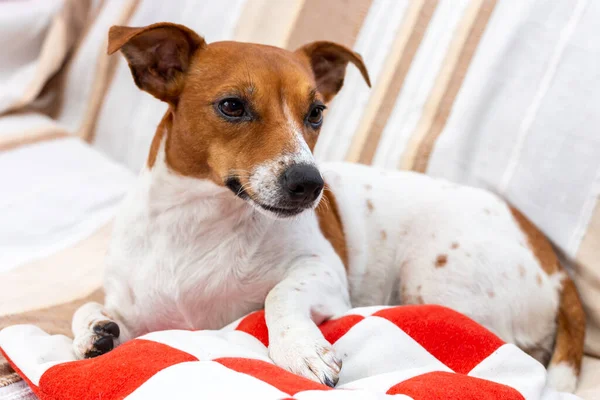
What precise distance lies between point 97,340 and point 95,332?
36mm

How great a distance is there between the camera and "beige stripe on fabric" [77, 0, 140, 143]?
357cm

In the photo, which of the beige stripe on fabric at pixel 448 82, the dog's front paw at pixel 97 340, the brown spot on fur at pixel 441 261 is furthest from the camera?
the beige stripe on fabric at pixel 448 82

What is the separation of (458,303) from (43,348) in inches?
46.1

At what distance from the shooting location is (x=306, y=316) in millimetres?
1679

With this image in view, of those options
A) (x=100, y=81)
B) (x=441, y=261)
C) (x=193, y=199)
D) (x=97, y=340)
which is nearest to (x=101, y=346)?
(x=97, y=340)

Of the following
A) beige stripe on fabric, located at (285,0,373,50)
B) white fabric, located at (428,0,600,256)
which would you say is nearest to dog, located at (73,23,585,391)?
white fabric, located at (428,0,600,256)

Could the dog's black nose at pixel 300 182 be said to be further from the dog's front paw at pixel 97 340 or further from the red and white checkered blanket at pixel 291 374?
the dog's front paw at pixel 97 340

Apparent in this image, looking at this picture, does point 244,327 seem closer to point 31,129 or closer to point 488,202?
point 488,202

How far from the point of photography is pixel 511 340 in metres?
2.05

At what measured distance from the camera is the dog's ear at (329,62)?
2.15 meters

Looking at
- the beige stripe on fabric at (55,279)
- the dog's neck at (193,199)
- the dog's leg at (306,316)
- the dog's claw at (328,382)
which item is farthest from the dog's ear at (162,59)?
the dog's claw at (328,382)

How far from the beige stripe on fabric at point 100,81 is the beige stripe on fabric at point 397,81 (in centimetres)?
154

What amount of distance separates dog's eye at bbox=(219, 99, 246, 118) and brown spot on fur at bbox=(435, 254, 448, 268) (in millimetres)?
791

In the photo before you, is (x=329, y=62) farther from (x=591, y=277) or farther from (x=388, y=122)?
(x=591, y=277)
